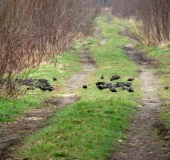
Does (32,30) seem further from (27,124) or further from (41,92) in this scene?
(27,124)

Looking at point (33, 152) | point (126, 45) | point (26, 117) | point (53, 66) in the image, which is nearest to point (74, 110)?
point (26, 117)

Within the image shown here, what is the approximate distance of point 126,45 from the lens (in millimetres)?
43219

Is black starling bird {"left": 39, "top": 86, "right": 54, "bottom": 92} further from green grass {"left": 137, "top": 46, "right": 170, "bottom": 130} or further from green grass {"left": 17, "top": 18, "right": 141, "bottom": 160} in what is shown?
green grass {"left": 137, "top": 46, "right": 170, "bottom": 130}

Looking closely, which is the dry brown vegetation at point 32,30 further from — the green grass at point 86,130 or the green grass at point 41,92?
the green grass at point 86,130

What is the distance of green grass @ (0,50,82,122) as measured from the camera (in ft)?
49.9

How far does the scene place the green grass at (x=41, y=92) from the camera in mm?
15203

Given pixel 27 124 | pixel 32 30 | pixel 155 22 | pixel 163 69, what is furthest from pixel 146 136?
pixel 155 22

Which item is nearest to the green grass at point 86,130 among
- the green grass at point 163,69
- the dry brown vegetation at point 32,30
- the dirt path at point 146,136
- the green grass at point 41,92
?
the dirt path at point 146,136

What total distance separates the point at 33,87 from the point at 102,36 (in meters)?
34.9

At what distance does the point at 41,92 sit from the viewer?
1933 cm

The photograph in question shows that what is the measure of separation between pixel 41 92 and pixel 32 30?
325 cm

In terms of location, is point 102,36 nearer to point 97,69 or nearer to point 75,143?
point 97,69

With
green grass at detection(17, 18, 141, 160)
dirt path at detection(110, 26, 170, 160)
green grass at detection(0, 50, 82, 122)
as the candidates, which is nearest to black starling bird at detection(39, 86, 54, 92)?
green grass at detection(0, 50, 82, 122)

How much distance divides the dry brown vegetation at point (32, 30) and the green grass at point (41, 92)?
0.57 m
